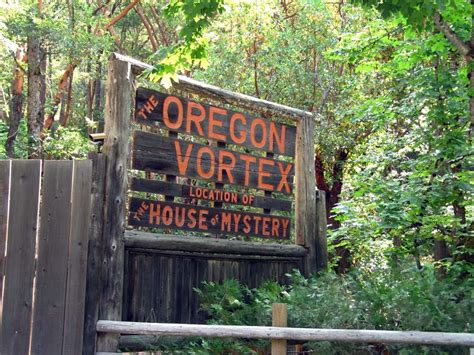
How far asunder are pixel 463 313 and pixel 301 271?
2.52 metres

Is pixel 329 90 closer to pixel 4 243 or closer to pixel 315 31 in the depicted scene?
pixel 315 31

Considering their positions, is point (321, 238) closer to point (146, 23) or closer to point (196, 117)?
point (196, 117)

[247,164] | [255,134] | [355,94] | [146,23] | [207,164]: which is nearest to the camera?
[207,164]

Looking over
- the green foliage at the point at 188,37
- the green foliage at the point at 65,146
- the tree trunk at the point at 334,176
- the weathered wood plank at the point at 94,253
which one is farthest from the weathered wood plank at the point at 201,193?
the green foliage at the point at 65,146

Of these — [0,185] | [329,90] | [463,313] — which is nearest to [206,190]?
[0,185]

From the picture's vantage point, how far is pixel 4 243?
511 centimetres

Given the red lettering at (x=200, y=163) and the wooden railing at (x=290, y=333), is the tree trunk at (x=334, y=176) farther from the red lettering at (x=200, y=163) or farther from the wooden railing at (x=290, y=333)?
the wooden railing at (x=290, y=333)

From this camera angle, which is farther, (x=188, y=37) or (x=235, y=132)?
(x=235, y=132)

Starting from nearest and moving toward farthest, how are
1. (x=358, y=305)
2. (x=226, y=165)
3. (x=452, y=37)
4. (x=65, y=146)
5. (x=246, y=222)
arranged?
(x=358, y=305)
(x=452, y=37)
(x=226, y=165)
(x=246, y=222)
(x=65, y=146)

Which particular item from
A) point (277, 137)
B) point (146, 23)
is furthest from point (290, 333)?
point (146, 23)

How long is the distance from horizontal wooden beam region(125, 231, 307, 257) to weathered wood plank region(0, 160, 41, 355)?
3.39 ft

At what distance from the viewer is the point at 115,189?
5.81 metres

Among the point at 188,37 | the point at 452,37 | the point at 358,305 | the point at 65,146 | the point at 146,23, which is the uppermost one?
the point at 146,23

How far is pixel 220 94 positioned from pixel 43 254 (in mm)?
3033
